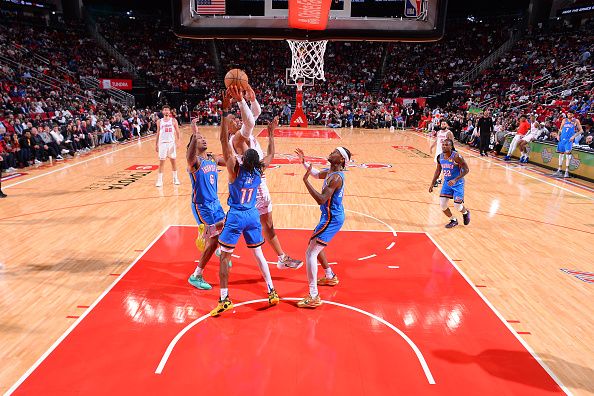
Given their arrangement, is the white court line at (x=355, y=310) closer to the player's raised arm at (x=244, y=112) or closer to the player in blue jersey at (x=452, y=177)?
the player's raised arm at (x=244, y=112)

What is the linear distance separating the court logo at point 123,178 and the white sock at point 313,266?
25.0 feet

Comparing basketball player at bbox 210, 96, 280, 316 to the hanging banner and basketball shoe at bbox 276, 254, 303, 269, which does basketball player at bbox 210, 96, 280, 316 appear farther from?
the hanging banner

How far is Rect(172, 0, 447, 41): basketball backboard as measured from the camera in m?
12.4

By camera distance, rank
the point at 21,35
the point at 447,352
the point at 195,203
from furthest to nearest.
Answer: the point at 21,35
the point at 195,203
the point at 447,352

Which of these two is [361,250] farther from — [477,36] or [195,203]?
[477,36]

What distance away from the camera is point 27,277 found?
5.84 m

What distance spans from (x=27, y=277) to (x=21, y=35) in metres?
28.6

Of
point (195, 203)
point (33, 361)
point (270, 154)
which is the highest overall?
point (270, 154)

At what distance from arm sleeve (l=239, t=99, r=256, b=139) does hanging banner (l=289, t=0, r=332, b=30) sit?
7600mm

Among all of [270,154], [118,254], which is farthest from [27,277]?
[270,154]

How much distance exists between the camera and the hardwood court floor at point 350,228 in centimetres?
470

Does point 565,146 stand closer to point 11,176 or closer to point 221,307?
point 221,307

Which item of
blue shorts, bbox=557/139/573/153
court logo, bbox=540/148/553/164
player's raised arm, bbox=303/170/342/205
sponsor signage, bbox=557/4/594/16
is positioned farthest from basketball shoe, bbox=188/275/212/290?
sponsor signage, bbox=557/4/594/16

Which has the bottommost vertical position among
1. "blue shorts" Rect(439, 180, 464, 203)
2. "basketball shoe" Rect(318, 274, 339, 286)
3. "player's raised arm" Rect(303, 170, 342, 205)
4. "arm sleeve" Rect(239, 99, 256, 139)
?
"basketball shoe" Rect(318, 274, 339, 286)
